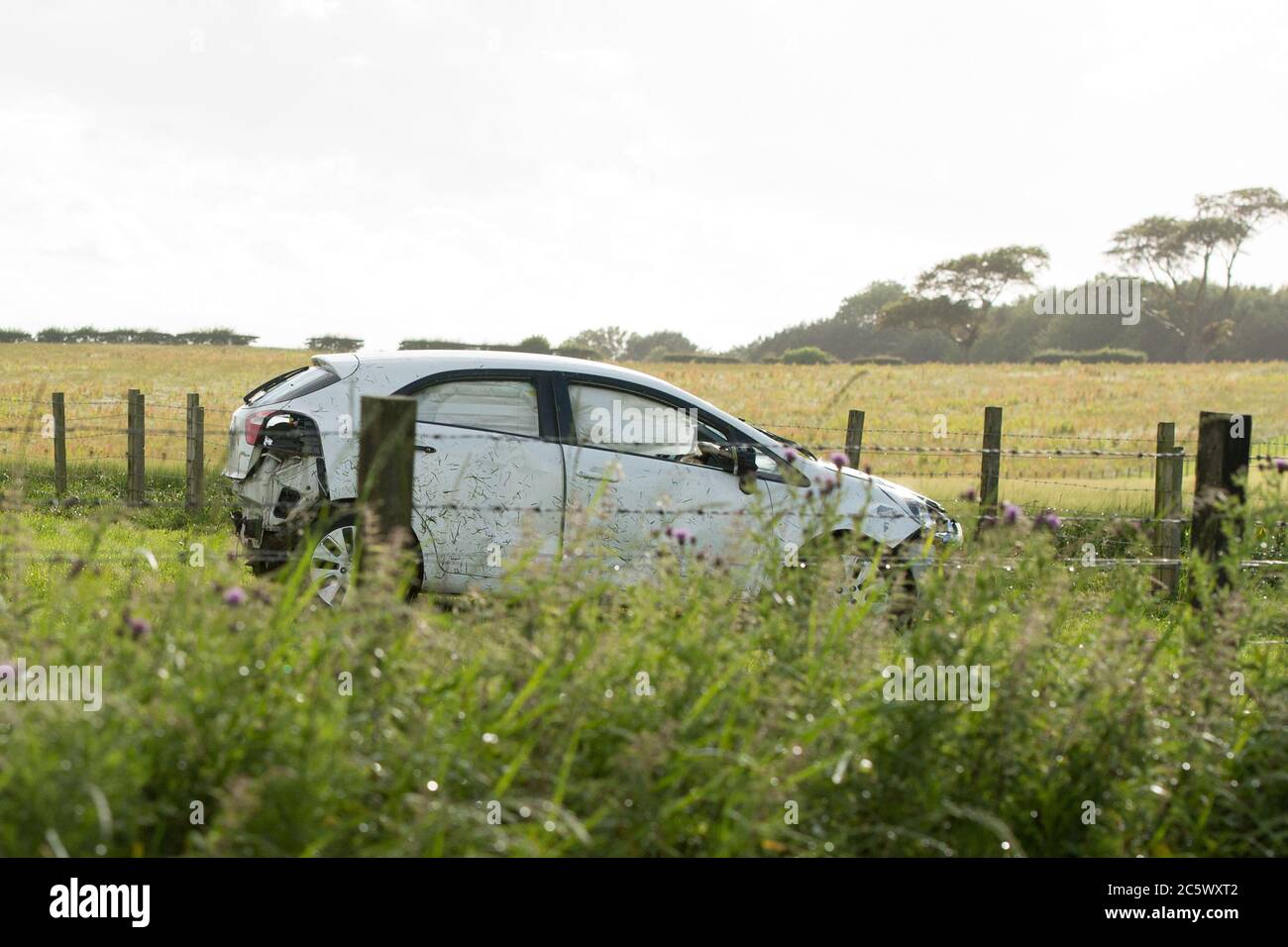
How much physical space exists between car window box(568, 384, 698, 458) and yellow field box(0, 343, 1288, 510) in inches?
263

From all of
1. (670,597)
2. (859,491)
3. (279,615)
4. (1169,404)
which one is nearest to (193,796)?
(279,615)

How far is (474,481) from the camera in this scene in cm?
761

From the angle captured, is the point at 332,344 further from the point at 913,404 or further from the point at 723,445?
the point at 723,445

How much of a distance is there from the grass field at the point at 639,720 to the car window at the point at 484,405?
310cm

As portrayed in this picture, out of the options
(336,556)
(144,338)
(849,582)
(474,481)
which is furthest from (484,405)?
(144,338)

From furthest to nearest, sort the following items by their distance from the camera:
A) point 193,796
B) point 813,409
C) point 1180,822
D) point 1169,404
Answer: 1. point 1169,404
2. point 813,409
3. point 1180,822
4. point 193,796

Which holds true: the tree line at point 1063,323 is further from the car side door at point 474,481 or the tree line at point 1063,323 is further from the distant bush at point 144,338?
the car side door at point 474,481

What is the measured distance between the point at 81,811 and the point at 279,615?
855mm

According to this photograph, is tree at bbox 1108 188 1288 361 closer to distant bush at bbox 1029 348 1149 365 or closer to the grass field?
distant bush at bbox 1029 348 1149 365

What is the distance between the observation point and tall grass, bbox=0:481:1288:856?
301cm

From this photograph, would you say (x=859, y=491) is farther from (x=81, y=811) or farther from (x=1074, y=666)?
(x=81, y=811)

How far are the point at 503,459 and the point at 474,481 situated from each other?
0.72 feet

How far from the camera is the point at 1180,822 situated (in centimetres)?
393
